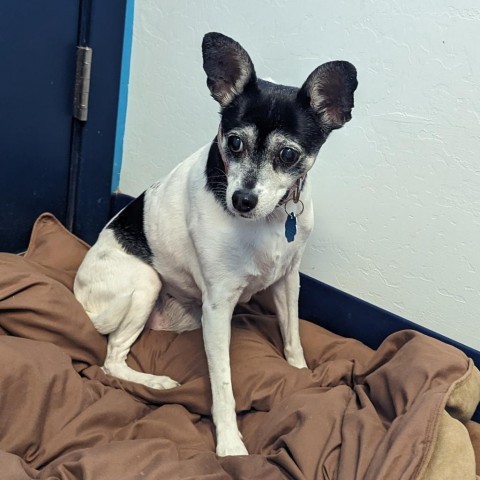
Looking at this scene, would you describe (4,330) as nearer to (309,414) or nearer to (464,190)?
(309,414)

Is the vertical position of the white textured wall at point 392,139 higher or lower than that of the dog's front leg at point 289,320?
higher

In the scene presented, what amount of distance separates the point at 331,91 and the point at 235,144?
27 cm

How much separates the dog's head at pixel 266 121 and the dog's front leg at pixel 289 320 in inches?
19.8

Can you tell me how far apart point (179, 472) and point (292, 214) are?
746mm

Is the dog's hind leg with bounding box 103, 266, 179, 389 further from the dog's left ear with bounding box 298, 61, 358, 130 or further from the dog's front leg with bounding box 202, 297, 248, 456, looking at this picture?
the dog's left ear with bounding box 298, 61, 358, 130

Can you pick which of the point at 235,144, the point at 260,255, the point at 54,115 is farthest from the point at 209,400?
the point at 54,115

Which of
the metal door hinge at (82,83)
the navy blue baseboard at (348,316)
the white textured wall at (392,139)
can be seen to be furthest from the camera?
the metal door hinge at (82,83)

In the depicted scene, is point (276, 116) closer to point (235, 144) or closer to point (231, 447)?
point (235, 144)

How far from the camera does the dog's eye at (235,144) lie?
155 cm

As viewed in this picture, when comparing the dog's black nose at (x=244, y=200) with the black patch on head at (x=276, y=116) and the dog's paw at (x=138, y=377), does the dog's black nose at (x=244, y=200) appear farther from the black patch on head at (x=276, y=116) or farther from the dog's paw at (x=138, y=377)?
the dog's paw at (x=138, y=377)

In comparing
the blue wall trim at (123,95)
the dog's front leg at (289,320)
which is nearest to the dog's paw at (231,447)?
the dog's front leg at (289,320)

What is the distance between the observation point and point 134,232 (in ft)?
6.61

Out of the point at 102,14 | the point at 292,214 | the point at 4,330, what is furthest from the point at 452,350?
the point at 102,14

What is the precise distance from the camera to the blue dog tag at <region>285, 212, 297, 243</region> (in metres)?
1.74
